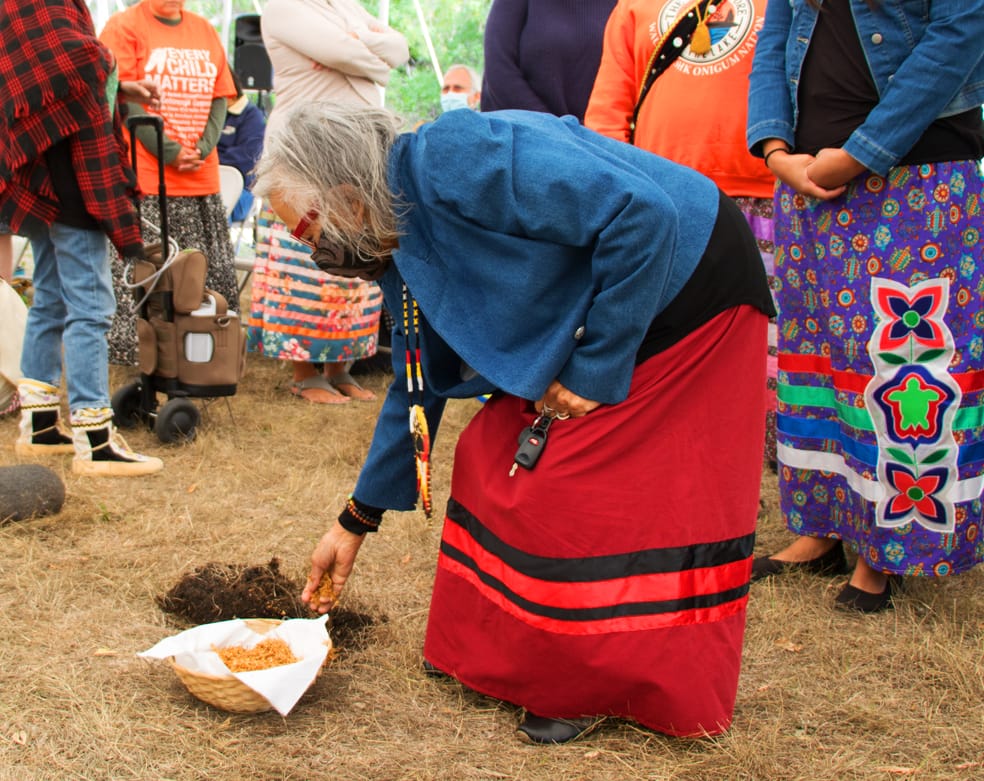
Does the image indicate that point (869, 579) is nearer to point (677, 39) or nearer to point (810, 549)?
point (810, 549)

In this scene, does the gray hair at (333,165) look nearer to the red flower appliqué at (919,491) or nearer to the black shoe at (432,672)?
the black shoe at (432,672)

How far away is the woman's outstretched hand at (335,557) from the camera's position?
222 centimetres

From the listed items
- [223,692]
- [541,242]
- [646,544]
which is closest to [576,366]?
[541,242]

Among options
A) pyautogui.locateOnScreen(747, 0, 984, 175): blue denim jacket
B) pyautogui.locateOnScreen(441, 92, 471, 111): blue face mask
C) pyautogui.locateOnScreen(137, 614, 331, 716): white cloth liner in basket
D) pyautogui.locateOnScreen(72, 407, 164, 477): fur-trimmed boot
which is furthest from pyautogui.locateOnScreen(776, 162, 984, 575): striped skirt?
pyautogui.locateOnScreen(441, 92, 471, 111): blue face mask

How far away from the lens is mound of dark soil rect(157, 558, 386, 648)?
2.47 meters

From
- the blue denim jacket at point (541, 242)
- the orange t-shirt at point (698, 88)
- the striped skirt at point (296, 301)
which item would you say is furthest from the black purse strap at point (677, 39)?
the striped skirt at point (296, 301)

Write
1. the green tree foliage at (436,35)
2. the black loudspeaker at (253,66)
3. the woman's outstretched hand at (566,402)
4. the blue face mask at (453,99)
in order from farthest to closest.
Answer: the green tree foliage at (436,35) < the black loudspeaker at (253,66) < the blue face mask at (453,99) < the woman's outstretched hand at (566,402)

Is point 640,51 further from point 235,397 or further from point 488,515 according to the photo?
point 235,397

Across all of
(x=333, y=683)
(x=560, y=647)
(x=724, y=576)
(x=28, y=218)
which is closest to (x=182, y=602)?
(x=333, y=683)

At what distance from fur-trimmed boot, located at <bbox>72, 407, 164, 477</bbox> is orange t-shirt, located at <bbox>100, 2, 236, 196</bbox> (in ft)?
4.24

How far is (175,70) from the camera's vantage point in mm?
4629

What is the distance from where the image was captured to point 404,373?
2.14 m

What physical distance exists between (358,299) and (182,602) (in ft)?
8.15

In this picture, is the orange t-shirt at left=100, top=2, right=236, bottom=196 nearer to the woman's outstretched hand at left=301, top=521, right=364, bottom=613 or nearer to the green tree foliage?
the woman's outstretched hand at left=301, top=521, right=364, bottom=613
